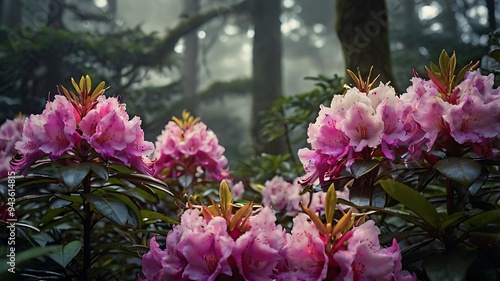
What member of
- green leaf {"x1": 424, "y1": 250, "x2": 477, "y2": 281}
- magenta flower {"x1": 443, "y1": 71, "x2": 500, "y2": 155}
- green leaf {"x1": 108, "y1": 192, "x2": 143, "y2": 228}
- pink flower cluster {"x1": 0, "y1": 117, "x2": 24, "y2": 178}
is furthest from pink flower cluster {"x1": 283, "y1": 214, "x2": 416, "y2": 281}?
pink flower cluster {"x1": 0, "y1": 117, "x2": 24, "y2": 178}

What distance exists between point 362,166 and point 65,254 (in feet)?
2.27

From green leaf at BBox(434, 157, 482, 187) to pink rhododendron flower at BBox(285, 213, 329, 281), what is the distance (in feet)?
1.04

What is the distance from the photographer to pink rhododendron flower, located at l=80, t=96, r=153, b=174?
101cm

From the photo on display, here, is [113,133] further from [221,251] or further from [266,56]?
[266,56]

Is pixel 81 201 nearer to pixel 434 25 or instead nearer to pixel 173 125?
pixel 173 125

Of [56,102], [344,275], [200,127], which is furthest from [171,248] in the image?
[200,127]

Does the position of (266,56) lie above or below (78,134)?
above

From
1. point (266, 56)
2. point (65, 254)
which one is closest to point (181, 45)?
point (266, 56)

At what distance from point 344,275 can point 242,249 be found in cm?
19

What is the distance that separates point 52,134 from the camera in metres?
1.01

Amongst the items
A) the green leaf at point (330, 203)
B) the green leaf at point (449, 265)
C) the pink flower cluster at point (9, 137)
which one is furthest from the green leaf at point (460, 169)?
the pink flower cluster at point (9, 137)

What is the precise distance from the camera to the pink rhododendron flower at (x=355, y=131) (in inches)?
37.4

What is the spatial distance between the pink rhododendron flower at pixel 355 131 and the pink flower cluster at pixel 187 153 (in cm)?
75

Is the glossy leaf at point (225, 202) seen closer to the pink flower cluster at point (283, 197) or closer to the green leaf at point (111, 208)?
the green leaf at point (111, 208)
